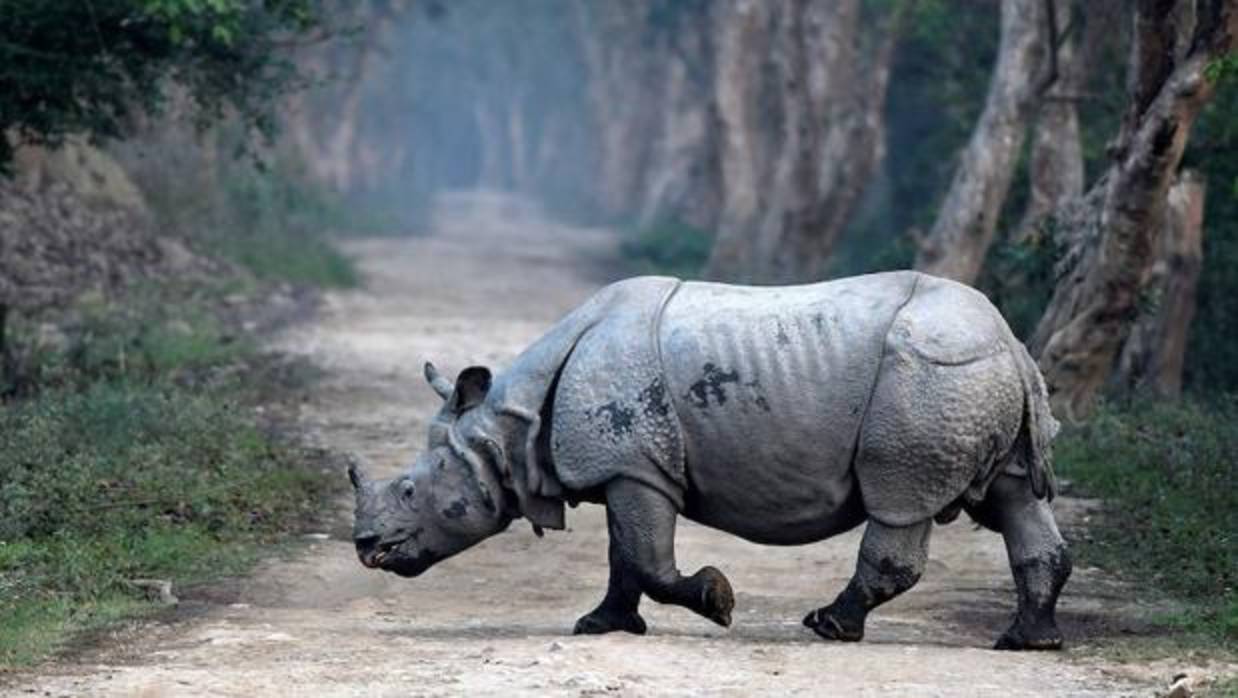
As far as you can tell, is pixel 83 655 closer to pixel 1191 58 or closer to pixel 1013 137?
pixel 1191 58

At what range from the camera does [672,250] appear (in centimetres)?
3788

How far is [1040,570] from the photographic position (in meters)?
8.80

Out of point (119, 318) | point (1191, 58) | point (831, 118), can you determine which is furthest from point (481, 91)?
point (1191, 58)

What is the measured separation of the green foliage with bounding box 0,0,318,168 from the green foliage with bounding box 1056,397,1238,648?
227 inches

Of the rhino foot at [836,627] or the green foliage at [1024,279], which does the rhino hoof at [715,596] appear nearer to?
the rhino foot at [836,627]

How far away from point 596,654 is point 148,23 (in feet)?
28.2

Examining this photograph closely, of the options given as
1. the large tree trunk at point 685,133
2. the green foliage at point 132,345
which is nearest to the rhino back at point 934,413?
the green foliage at point 132,345

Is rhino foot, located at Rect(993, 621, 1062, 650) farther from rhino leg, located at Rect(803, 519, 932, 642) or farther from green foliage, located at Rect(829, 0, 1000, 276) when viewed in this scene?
green foliage, located at Rect(829, 0, 1000, 276)

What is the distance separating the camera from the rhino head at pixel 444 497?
29.8 ft

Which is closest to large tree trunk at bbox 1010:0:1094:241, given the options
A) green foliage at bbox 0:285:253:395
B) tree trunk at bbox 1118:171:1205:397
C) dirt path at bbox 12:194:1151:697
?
tree trunk at bbox 1118:171:1205:397

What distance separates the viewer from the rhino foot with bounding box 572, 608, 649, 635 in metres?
8.83

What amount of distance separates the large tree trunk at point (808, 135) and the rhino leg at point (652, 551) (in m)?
16.6

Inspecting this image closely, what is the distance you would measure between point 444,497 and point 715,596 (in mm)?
1153

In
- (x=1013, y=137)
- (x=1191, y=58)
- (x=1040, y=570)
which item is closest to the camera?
(x=1040, y=570)
